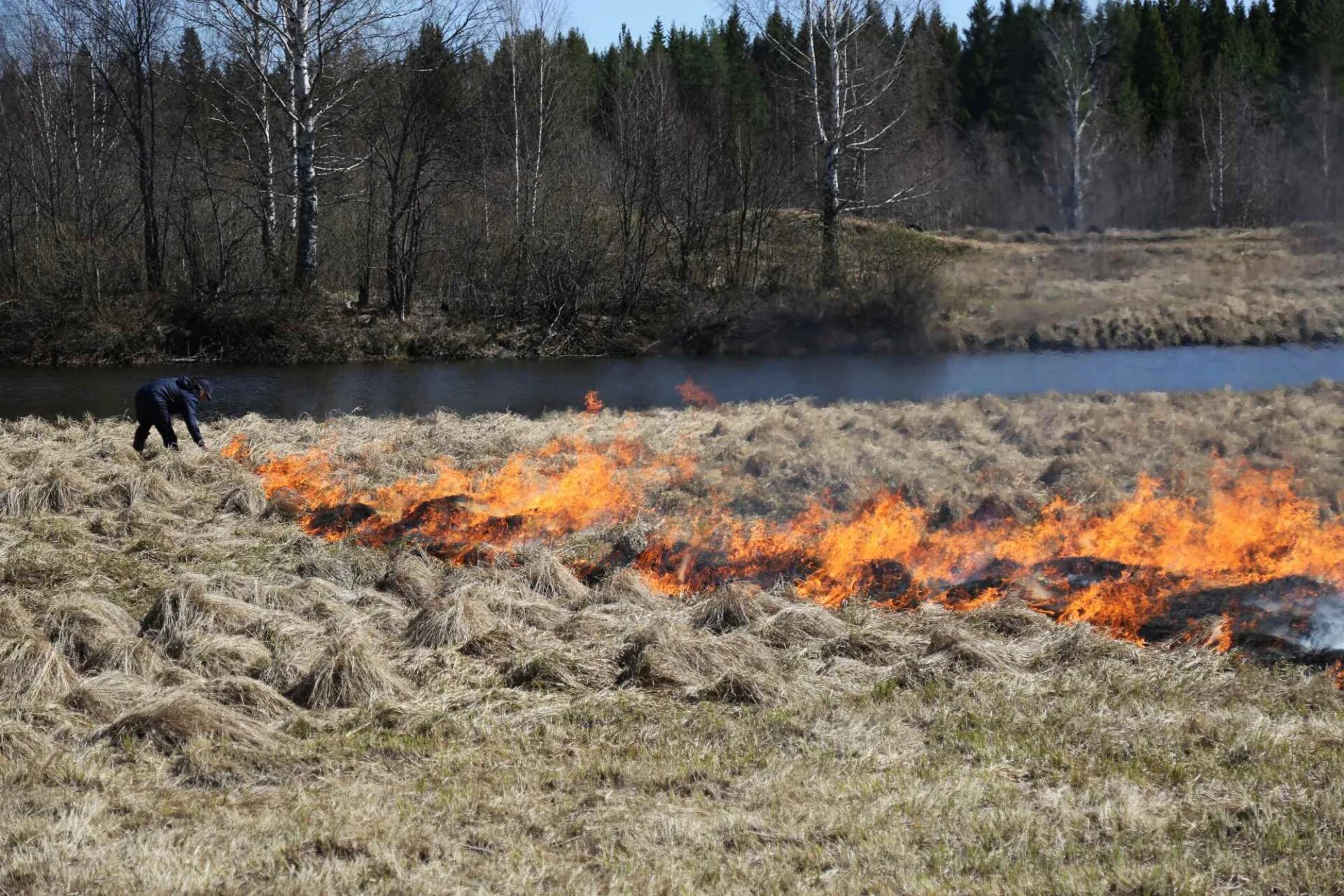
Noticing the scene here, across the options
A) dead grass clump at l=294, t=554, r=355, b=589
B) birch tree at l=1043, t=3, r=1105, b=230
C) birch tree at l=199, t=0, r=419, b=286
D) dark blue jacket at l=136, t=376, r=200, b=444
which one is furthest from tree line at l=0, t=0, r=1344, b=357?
dead grass clump at l=294, t=554, r=355, b=589

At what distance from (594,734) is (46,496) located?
7.63m

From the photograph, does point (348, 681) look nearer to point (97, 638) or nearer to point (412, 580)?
point (97, 638)

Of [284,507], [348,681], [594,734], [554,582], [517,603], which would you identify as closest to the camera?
[594,734]

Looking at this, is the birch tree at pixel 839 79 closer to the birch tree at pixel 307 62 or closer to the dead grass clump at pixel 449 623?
the birch tree at pixel 307 62

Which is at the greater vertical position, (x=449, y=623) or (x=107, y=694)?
(x=449, y=623)

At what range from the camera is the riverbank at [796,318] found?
1101 inches

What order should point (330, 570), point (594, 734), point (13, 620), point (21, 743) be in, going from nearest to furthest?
point (21, 743)
point (594, 734)
point (13, 620)
point (330, 570)

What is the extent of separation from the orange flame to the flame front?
638 centimetres

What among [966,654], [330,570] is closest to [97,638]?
[330,570]

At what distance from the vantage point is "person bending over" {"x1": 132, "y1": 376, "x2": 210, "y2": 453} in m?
13.7

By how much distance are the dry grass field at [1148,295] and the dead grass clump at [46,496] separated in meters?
21.5

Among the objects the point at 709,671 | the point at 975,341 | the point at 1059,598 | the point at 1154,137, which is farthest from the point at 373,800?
the point at 1154,137

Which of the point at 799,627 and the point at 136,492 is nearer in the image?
the point at 799,627

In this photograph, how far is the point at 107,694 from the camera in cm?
661
